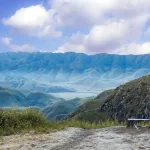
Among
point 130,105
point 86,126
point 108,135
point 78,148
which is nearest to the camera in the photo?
point 78,148

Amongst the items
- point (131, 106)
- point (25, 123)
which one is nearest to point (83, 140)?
point (25, 123)

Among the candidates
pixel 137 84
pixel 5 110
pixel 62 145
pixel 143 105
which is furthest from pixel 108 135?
pixel 137 84

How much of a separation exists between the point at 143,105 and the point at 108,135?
538 ft

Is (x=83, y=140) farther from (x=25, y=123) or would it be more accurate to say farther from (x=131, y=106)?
(x=131, y=106)

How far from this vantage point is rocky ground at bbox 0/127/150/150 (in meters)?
13.6

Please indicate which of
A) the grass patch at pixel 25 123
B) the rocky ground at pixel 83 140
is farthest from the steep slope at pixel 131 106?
the rocky ground at pixel 83 140

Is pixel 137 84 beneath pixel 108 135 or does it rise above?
above

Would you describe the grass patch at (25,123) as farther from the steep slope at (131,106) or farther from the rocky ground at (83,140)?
the steep slope at (131,106)

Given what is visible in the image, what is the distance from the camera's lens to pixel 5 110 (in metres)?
18.8

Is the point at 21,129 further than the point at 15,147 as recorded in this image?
Yes

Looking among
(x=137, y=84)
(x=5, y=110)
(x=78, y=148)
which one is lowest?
(x=78, y=148)

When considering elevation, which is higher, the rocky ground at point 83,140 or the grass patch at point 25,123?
the grass patch at point 25,123

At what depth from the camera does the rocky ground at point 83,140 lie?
44.7ft

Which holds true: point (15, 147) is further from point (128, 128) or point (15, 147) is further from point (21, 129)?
point (128, 128)
